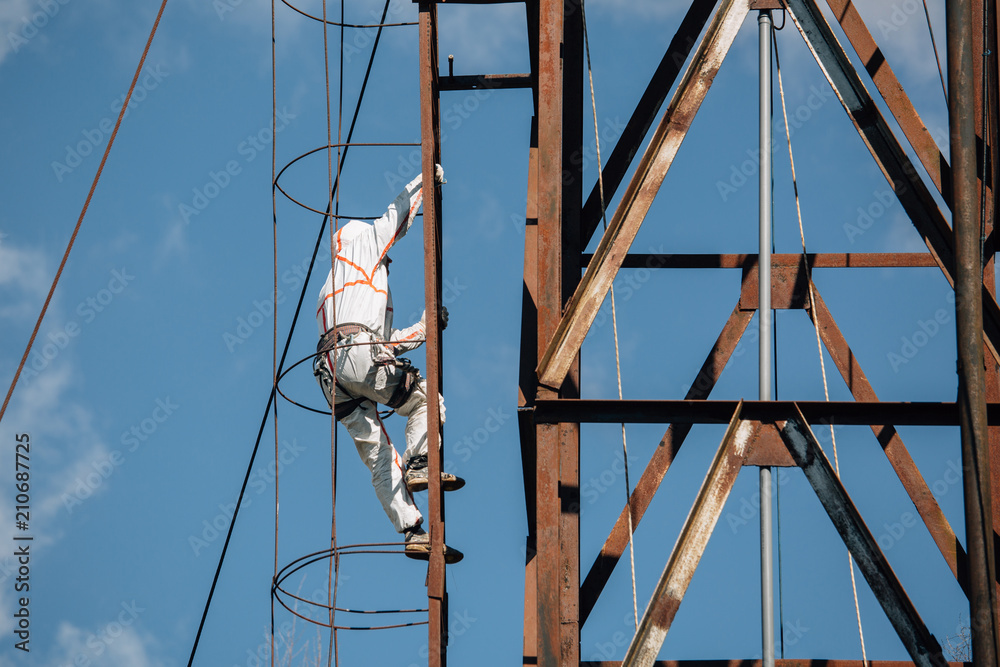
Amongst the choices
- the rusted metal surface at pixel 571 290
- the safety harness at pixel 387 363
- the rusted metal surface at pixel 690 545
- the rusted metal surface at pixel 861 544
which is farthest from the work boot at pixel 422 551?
the rusted metal surface at pixel 861 544

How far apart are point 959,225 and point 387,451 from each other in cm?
503

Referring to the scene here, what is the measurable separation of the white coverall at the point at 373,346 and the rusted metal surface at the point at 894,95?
12.0 feet

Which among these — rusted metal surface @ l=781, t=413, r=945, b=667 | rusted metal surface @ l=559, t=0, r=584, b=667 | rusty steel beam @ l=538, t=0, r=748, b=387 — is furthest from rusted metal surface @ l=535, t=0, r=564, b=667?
rusted metal surface @ l=781, t=413, r=945, b=667

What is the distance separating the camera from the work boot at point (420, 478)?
9562 mm

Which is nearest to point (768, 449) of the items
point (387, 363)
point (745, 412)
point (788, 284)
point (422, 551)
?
point (745, 412)

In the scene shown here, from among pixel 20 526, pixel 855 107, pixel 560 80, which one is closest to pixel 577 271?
pixel 560 80

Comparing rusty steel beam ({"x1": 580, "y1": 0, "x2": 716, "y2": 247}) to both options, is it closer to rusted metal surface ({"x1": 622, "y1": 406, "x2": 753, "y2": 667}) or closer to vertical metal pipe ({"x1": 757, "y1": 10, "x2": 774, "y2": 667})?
vertical metal pipe ({"x1": 757, "y1": 10, "x2": 774, "y2": 667})

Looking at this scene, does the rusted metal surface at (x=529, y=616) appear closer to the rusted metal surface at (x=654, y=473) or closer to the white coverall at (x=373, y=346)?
the rusted metal surface at (x=654, y=473)

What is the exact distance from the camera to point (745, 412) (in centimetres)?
670

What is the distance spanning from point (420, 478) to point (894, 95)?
14.3ft

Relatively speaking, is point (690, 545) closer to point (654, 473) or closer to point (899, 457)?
point (654, 473)

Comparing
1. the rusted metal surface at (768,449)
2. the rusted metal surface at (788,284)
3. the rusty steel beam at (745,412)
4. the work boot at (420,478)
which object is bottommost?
the rusted metal surface at (768,449)

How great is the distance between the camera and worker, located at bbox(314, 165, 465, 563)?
10.1 metres

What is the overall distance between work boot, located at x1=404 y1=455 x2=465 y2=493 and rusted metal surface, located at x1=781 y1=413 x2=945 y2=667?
3.44m
